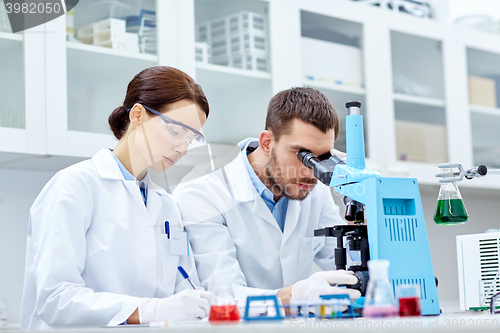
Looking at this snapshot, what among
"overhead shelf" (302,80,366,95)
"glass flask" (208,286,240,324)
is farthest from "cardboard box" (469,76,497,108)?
"glass flask" (208,286,240,324)

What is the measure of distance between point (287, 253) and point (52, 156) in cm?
91

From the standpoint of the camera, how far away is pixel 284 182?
182cm

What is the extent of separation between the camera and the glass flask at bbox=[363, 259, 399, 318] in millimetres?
891

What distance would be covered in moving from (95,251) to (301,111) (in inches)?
30.5

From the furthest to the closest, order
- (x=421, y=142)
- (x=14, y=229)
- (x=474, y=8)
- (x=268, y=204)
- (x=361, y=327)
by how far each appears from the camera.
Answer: (x=474, y=8) < (x=421, y=142) < (x=14, y=229) < (x=268, y=204) < (x=361, y=327)

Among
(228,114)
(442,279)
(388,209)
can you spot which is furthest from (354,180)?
(442,279)

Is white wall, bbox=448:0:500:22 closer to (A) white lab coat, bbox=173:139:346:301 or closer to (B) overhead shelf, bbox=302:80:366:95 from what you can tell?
(B) overhead shelf, bbox=302:80:366:95

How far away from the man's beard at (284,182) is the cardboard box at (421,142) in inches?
45.2

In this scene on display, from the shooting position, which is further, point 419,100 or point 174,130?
point 419,100

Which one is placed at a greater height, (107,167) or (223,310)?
(107,167)

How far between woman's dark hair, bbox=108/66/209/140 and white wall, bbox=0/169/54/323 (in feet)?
2.73

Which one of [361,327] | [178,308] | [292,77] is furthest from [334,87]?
[361,327]

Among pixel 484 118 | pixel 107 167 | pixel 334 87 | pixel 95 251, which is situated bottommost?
pixel 95 251

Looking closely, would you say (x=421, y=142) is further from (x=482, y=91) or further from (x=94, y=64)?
(x=94, y=64)
